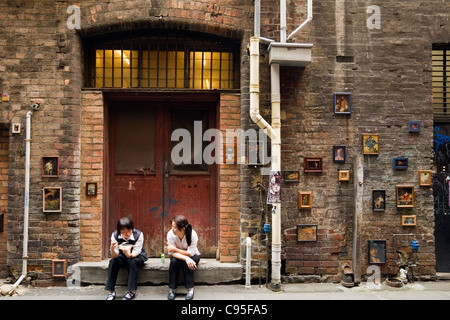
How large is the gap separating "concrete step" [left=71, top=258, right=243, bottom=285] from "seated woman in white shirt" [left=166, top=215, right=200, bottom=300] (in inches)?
15.4

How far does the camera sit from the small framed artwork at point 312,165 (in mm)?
5793

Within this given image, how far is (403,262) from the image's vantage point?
5723 mm

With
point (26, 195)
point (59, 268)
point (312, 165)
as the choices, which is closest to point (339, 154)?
point (312, 165)

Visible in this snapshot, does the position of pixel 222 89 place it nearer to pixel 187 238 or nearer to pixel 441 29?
pixel 187 238

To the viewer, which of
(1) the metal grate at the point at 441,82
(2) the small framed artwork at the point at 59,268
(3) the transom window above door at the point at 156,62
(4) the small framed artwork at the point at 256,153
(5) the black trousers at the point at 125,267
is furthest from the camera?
(1) the metal grate at the point at 441,82

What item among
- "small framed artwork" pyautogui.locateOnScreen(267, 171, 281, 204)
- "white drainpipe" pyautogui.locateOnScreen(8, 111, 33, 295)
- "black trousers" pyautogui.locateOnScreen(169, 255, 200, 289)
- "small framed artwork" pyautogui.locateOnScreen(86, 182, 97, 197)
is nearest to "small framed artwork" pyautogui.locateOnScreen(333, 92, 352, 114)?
"small framed artwork" pyautogui.locateOnScreen(267, 171, 281, 204)

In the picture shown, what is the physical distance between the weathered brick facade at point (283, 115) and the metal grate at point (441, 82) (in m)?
0.51

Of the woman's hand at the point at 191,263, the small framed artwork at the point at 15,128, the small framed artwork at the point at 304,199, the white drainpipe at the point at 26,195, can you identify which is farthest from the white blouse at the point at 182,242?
the small framed artwork at the point at 15,128

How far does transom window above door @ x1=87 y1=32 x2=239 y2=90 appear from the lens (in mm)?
6098

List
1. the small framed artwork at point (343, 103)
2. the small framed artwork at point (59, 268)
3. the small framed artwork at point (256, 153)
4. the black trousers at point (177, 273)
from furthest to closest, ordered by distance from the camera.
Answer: the small framed artwork at point (343, 103) < the small framed artwork at point (256, 153) < the small framed artwork at point (59, 268) < the black trousers at point (177, 273)

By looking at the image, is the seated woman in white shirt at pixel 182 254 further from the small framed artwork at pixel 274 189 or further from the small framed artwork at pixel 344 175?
the small framed artwork at pixel 344 175

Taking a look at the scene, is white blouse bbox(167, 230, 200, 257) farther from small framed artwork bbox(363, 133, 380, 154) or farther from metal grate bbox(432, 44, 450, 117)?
metal grate bbox(432, 44, 450, 117)

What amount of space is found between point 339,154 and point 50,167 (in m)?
4.83

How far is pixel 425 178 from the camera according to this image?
19.2 feet
